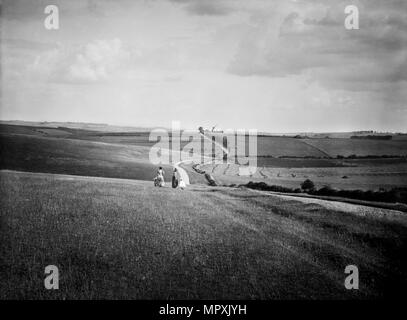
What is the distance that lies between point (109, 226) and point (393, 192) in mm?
21964

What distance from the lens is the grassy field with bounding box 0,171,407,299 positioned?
12.0 metres

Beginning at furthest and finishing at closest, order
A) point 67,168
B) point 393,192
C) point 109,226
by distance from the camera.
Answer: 1. point 67,168
2. point 393,192
3. point 109,226

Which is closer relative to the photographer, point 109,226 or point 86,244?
point 86,244

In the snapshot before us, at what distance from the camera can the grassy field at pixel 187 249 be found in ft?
39.2

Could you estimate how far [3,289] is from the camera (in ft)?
38.2

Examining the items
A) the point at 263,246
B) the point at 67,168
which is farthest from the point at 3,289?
the point at 67,168

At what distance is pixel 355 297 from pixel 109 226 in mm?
10121

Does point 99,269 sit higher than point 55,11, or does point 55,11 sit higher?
point 55,11

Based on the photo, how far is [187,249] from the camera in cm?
1387

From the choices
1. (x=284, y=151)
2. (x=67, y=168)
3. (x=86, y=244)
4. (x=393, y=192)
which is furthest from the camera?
(x=284, y=151)

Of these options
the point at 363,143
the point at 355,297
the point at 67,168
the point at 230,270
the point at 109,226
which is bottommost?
the point at 355,297

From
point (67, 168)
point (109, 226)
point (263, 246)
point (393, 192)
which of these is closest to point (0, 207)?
point (109, 226)
